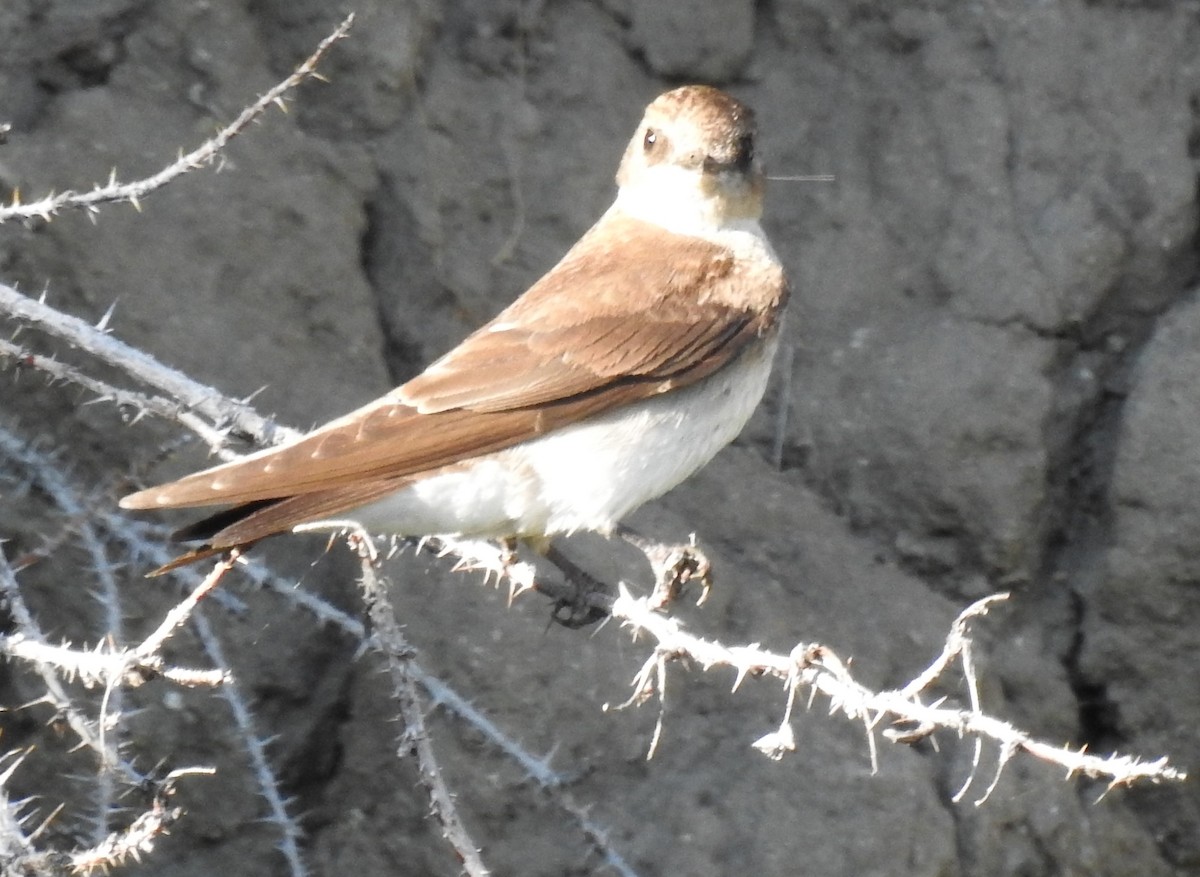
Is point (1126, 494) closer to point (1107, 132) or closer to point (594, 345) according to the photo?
point (1107, 132)

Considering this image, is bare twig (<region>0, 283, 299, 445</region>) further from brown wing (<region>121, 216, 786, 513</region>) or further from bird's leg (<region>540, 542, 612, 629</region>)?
bird's leg (<region>540, 542, 612, 629</region>)

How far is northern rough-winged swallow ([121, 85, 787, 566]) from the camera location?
2752 millimetres

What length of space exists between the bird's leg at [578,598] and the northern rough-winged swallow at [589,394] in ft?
0.41

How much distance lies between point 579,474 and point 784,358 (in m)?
1.20

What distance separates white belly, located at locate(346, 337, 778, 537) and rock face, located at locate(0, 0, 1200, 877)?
2.22 feet

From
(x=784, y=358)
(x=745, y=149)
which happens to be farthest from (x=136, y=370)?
(x=784, y=358)

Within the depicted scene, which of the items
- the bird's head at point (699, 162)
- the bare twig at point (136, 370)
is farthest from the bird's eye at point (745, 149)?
the bare twig at point (136, 370)

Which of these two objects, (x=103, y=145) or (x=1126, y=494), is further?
(x=1126, y=494)

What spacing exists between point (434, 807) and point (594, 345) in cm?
103

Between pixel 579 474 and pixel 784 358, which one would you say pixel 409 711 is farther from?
pixel 784 358

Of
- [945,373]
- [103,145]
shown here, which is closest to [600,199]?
[945,373]

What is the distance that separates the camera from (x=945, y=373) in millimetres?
4129

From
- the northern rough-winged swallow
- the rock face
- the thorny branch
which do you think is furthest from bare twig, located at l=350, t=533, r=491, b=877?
the rock face

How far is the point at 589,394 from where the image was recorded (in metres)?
3.19
